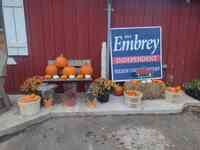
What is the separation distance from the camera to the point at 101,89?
319 cm

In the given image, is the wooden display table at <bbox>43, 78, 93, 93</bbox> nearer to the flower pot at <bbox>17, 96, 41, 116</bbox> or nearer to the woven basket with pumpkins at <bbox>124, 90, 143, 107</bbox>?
the flower pot at <bbox>17, 96, 41, 116</bbox>

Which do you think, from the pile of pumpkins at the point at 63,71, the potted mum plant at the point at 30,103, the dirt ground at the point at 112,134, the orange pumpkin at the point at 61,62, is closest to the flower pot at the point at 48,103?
the potted mum plant at the point at 30,103

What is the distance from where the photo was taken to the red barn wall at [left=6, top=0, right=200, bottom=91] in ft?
11.3

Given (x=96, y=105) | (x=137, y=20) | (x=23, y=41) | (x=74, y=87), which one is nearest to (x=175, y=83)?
(x=137, y=20)

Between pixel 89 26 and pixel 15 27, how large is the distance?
124 cm

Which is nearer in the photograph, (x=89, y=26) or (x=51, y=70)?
(x=51, y=70)

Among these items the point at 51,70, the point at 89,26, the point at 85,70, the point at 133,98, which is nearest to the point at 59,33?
the point at 89,26

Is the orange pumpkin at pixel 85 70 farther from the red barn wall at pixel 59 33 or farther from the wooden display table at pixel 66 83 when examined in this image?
the red barn wall at pixel 59 33

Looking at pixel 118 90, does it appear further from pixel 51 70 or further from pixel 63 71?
pixel 51 70

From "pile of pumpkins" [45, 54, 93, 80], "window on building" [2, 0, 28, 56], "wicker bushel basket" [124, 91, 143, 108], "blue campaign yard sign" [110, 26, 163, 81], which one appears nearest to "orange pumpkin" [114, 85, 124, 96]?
"blue campaign yard sign" [110, 26, 163, 81]

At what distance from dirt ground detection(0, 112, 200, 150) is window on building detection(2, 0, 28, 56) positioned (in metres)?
1.43

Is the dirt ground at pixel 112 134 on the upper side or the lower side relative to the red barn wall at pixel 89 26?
lower

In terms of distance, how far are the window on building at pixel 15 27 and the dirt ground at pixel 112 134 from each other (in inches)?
56.5

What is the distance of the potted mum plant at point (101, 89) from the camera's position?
315 centimetres
